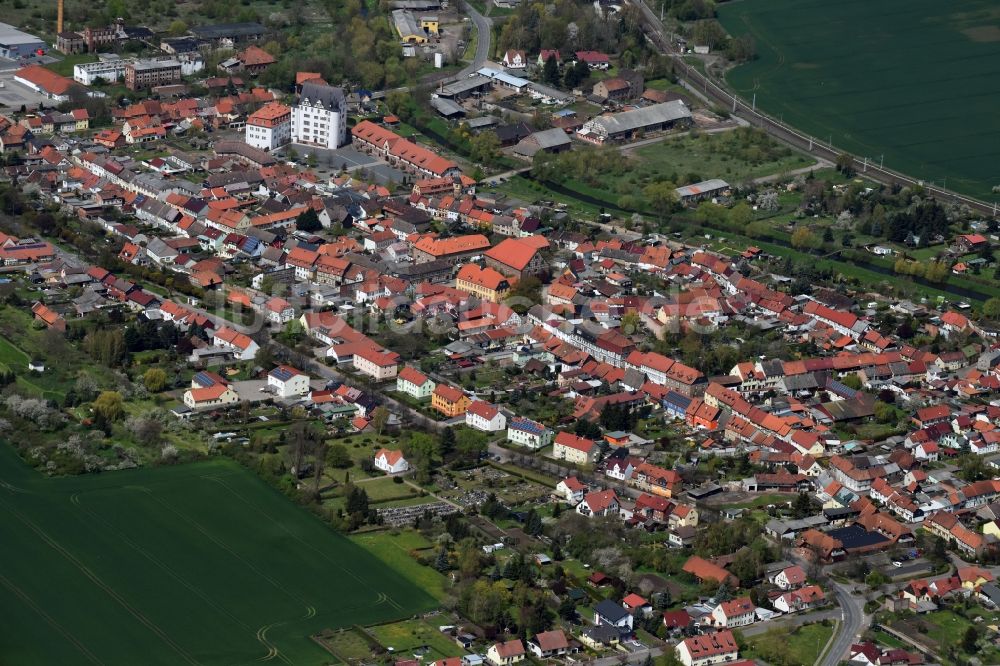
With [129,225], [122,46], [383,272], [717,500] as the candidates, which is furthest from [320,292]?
[122,46]

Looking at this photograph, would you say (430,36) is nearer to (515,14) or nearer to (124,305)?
Result: (515,14)

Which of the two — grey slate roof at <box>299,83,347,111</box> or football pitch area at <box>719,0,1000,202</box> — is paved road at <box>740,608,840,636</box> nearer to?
football pitch area at <box>719,0,1000,202</box>

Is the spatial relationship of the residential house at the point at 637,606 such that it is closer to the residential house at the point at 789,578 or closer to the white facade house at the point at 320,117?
the residential house at the point at 789,578

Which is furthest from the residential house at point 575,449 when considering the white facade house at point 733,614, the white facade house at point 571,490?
the white facade house at point 733,614

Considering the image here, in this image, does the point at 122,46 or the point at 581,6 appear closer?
the point at 122,46

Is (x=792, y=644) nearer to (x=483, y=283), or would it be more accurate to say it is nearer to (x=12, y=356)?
(x=483, y=283)

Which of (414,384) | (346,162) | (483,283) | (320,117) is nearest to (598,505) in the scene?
(414,384)

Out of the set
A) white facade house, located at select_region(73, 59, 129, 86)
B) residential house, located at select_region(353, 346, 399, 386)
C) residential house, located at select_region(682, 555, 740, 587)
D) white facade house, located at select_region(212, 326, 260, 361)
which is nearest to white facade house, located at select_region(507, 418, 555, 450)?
residential house, located at select_region(353, 346, 399, 386)

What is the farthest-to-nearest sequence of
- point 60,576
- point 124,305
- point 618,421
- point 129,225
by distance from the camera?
point 129,225 < point 124,305 < point 618,421 < point 60,576
